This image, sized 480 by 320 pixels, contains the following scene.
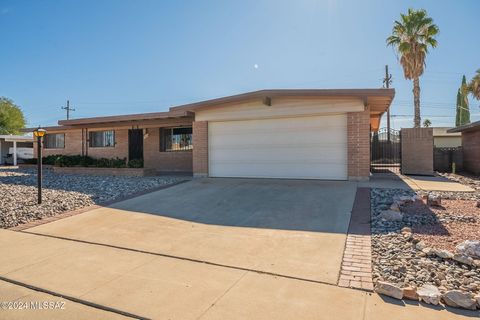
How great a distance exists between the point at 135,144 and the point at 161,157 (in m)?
2.09

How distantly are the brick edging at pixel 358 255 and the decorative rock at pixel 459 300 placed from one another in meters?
0.67

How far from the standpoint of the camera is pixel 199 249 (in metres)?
4.58

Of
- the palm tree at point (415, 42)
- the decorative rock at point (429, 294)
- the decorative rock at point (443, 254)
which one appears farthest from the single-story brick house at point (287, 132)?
the palm tree at point (415, 42)

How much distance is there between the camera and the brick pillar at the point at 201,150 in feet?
39.8

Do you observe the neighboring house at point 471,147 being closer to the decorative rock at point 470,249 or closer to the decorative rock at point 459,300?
the decorative rock at point 470,249

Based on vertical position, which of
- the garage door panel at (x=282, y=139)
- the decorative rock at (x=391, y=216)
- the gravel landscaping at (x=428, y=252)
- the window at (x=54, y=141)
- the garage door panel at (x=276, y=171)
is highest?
the window at (x=54, y=141)

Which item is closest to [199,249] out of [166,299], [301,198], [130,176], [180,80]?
[166,299]

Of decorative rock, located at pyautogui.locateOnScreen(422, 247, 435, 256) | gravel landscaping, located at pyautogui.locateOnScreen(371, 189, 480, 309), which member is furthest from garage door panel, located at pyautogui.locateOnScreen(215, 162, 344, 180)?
decorative rock, located at pyautogui.locateOnScreen(422, 247, 435, 256)

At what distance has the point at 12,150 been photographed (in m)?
27.2

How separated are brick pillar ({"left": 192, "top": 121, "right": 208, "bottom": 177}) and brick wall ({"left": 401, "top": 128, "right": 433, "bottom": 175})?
825cm

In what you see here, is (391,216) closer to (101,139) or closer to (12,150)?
(101,139)

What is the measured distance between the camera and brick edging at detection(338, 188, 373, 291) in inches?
132

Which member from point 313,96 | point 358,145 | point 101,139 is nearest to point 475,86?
point 358,145

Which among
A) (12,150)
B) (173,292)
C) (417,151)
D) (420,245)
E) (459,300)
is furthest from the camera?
(12,150)
